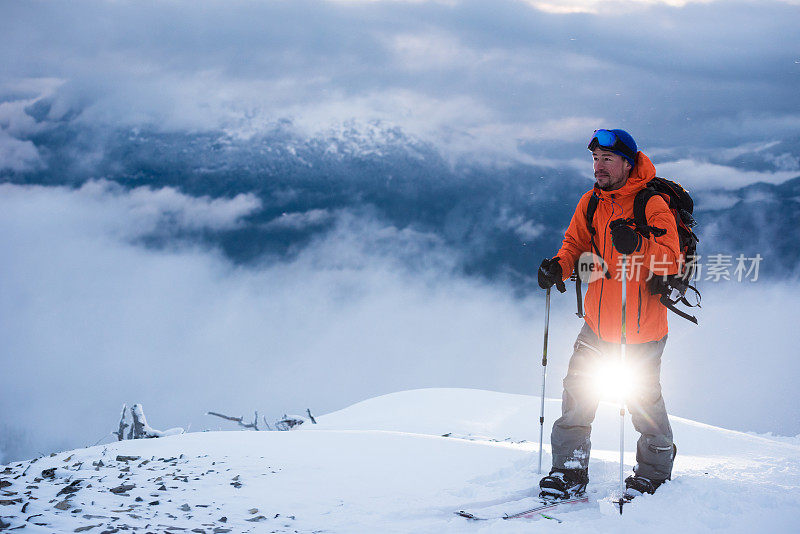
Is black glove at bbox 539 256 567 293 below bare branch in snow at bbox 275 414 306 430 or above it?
above

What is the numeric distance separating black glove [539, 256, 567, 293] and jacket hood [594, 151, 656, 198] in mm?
794

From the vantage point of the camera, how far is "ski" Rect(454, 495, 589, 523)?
14.9 ft

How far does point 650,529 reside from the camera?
14.1ft

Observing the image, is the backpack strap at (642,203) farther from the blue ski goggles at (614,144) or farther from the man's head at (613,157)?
the blue ski goggles at (614,144)

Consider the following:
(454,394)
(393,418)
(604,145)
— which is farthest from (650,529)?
(454,394)

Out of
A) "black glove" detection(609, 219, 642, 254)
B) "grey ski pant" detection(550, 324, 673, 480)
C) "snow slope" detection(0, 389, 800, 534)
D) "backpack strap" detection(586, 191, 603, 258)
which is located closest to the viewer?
"snow slope" detection(0, 389, 800, 534)

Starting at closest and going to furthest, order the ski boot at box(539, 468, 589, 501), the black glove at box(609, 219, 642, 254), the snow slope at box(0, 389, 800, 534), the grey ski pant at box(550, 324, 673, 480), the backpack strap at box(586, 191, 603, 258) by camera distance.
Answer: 1. the snow slope at box(0, 389, 800, 534)
2. the black glove at box(609, 219, 642, 254)
3. the ski boot at box(539, 468, 589, 501)
4. the grey ski pant at box(550, 324, 673, 480)
5. the backpack strap at box(586, 191, 603, 258)

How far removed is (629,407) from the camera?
5.31 meters

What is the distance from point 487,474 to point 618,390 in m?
1.50

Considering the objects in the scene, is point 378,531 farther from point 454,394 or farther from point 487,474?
point 454,394

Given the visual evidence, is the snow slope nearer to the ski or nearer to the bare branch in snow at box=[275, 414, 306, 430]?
the ski

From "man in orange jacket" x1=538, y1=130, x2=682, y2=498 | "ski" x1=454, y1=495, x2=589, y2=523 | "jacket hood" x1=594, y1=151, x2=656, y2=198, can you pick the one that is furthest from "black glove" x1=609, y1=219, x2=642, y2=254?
"ski" x1=454, y1=495, x2=589, y2=523

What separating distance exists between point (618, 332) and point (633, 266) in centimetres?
60

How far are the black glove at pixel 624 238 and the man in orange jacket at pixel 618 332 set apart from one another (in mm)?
60
